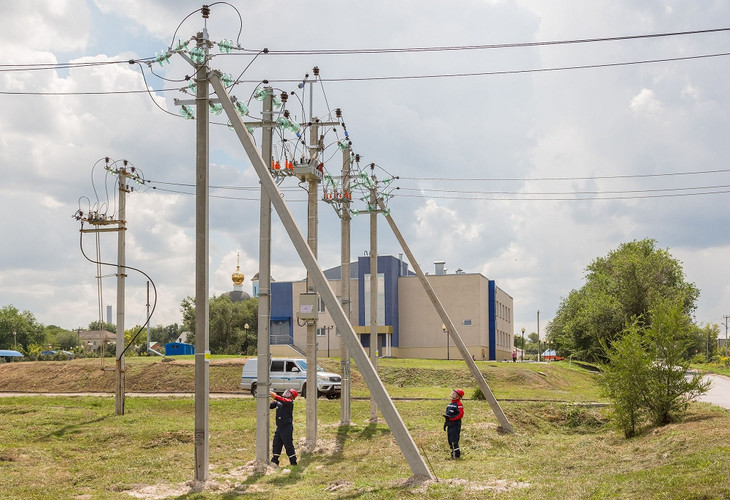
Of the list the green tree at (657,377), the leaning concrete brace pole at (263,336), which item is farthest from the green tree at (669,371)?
the leaning concrete brace pole at (263,336)

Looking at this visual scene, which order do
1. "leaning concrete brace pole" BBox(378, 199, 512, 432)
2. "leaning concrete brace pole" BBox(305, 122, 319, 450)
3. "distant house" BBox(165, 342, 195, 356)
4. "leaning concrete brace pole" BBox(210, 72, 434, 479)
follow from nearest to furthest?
"leaning concrete brace pole" BBox(210, 72, 434, 479) < "leaning concrete brace pole" BBox(305, 122, 319, 450) < "leaning concrete brace pole" BBox(378, 199, 512, 432) < "distant house" BBox(165, 342, 195, 356)

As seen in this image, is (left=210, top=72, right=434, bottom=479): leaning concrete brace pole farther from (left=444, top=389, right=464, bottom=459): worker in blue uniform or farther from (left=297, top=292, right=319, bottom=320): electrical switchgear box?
(left=444, top=389, right=464, bottom=459): worker in blue uniform

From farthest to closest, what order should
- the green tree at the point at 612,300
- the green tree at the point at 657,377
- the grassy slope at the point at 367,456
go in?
the green tree at the point at 612,300 → the green tree at the point at 657,377 → the grassy slope at the point at 367,456

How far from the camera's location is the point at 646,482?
10.6 meters

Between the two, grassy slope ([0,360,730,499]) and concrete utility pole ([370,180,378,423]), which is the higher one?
concrete utility pole ([370,180,378,423])

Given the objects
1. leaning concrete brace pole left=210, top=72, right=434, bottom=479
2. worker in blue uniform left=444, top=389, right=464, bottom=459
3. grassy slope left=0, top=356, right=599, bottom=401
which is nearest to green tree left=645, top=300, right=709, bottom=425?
worker in blue uniform left=444, top=389, right=464, bottom=459

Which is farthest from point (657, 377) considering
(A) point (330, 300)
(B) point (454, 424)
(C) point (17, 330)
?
(C) point (17, 330)

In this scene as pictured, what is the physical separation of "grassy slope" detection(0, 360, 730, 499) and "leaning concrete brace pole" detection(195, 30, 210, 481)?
817 millimetres

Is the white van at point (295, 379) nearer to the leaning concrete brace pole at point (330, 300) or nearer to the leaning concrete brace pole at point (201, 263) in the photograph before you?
the leaning concrete brace pole at point (201, 263)

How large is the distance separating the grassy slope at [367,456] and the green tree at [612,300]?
4203cm

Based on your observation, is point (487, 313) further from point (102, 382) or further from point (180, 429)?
point (180, 429)

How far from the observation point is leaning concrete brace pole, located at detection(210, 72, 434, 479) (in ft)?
40.7

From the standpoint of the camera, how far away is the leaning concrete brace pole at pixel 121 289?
23156 mm

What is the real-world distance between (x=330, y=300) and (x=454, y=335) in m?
A: 9.04
